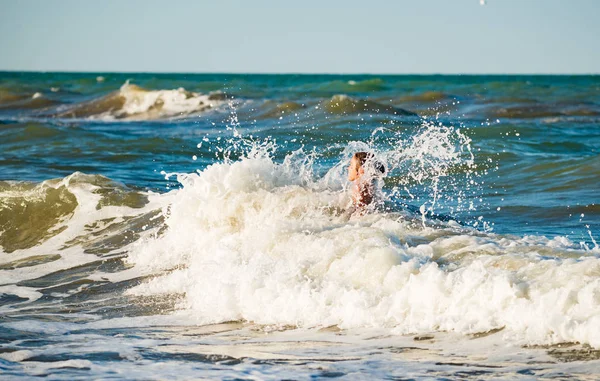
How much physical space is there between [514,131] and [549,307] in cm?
1669

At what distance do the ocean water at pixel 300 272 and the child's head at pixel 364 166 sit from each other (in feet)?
0.89

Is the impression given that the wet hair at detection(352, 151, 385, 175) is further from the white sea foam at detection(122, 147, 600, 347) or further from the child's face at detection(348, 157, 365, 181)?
the white sea foam at detection(122, 147, 600, 347)

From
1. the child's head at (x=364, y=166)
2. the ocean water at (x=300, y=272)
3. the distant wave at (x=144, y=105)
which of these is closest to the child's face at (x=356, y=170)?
the child's head at (x=364, y=166)

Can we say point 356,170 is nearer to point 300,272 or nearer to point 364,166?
point 364,166

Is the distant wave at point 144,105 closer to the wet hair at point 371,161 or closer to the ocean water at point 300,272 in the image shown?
the ocean water at point 300,272

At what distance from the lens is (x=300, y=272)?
25.2ft

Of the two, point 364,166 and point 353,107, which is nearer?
point 364,166

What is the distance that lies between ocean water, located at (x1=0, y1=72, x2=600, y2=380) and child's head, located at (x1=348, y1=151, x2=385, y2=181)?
0.89 feet

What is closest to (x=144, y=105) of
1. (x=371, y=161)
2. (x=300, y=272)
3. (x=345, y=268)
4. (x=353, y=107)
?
(x=353, y=107)

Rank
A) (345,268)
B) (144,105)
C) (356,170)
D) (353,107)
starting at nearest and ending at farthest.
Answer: (345,268) < (356,170) < (353,107) < (144,105)

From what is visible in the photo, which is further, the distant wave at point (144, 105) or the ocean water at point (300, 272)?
the distant wave at point (144, 105)

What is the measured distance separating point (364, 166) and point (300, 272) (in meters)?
2.56

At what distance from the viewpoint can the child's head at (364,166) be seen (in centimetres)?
991

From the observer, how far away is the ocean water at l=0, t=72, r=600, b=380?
600cm
